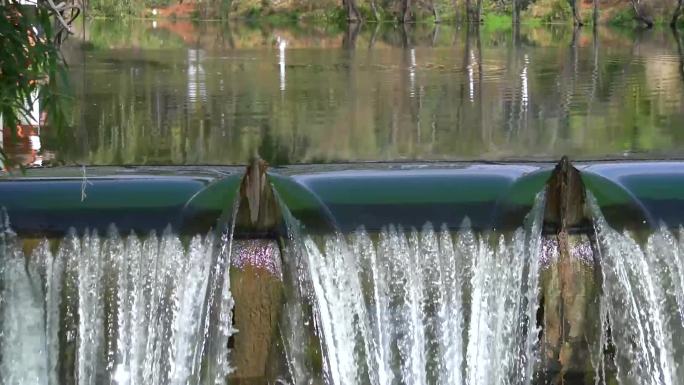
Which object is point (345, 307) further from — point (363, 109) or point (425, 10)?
point (425, 10)

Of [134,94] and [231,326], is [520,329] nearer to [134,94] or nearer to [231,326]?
[231,326]

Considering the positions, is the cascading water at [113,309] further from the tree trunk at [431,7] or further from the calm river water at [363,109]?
the tree trunk at [431,7]

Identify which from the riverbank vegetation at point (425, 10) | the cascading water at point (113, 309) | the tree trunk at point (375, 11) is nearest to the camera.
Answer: the cascading water at point (113, 309)

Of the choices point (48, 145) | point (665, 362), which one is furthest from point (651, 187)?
point (48, 145)

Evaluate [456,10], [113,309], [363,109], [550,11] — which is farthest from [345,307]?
[456,10]

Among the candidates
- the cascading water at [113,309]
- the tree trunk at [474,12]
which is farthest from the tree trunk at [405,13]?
the cascading water at [113,309]

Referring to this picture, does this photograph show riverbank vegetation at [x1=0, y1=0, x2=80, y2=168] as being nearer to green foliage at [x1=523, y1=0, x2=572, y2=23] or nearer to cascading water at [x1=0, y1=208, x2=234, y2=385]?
cascading water at [x1=0, y1=208, x2=234, y2=385]

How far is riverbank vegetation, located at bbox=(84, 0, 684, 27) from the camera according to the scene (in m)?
46.3

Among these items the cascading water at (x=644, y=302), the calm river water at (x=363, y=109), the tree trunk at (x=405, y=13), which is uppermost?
the tree trunk at (x=405, y=13)

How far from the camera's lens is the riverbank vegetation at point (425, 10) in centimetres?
4631

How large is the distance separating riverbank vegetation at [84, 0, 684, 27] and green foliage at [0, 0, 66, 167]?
120 feet

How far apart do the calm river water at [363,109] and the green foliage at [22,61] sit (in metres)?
0.27

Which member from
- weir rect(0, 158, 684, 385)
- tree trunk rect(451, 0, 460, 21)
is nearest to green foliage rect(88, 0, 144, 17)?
tree trunk rect(451, 0, 460, 21)

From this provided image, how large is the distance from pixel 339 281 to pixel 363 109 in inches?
254
